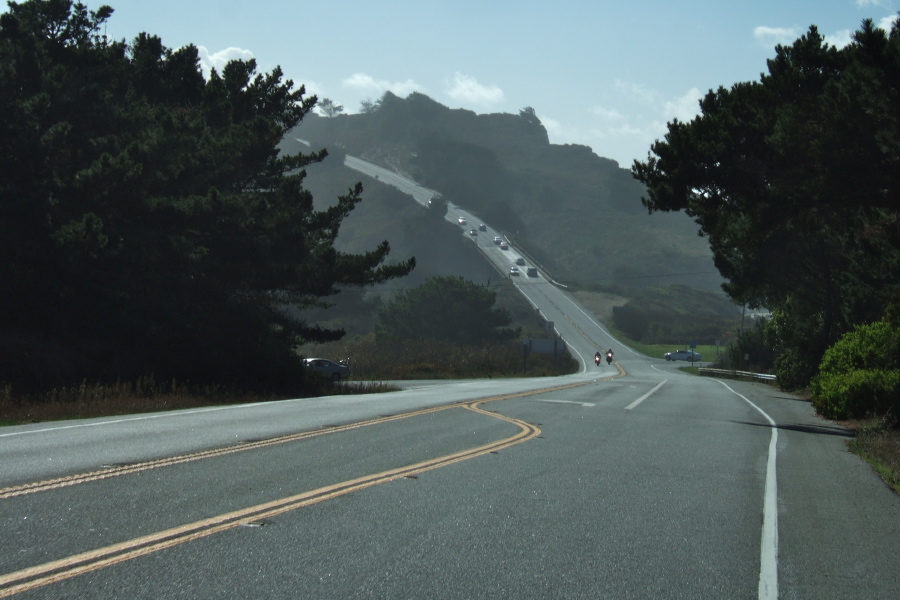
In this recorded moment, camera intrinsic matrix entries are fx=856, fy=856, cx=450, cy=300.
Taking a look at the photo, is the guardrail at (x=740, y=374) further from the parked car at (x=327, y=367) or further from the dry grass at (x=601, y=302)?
the dry grass at (x=601, y=302)

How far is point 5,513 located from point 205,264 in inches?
965

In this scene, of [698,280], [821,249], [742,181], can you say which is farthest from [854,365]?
[698,280]

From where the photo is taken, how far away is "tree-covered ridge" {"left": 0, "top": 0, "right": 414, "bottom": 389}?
990 inches

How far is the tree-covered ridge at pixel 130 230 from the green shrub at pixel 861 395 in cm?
1779

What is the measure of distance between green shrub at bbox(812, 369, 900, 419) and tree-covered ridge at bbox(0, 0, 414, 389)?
58.4 feet

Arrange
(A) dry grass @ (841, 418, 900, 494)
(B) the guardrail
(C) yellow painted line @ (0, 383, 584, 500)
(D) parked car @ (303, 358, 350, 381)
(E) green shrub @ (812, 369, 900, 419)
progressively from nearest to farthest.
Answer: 1. (C) yellow painted line @ (0, 383, 584, 500)
2. (A) dry grass @ (841, 418, 900, 494)
3. (E) green shrub @ (812, 369, 900, 419)
4. (D) parked car @ (303, 358, 350, 381)
5. (B) the guardrail

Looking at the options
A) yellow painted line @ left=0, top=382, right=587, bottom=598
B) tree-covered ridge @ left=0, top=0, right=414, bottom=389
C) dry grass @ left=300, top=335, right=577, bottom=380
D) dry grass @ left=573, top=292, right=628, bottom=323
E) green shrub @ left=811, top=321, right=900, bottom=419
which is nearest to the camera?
yellow painted line @ left=0, top=382, right=587, bottom=598

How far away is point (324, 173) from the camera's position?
183 metres

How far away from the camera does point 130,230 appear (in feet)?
92.4

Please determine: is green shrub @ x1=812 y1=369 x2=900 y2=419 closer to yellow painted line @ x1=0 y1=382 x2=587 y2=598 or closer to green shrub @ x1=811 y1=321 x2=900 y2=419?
green shrub @ x1=811 y1=321 x2=900 y2=419

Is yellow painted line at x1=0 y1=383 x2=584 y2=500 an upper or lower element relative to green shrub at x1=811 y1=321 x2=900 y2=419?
lower

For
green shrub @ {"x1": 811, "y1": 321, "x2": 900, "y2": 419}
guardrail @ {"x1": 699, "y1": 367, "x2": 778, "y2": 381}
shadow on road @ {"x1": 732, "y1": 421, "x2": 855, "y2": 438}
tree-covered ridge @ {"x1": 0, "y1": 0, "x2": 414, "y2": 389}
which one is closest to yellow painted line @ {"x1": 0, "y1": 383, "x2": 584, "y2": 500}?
shadow on road @ {"x1": 732, "y1": 421, "x2": 855, "y2": 438}

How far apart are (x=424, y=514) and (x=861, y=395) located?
1664 cm

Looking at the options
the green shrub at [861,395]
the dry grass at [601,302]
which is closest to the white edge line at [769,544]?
the green shrub at [861,395]
